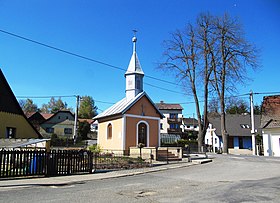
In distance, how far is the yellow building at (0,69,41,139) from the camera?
76.8ft

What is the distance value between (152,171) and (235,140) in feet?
125

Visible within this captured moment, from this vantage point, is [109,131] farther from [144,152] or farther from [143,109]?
[144,152]

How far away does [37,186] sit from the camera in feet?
37.2

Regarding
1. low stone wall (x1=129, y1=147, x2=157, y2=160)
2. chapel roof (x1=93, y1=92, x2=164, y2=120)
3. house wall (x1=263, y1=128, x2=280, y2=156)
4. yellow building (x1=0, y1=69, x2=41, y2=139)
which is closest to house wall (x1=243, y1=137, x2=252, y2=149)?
house wall (x1=263, y1=128, x2=280, y2=156)

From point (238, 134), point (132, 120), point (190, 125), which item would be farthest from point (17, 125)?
point (190, 125)

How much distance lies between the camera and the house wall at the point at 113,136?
25.5 meters

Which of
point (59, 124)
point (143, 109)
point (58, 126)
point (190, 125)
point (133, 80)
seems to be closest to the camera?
point (143, 109)

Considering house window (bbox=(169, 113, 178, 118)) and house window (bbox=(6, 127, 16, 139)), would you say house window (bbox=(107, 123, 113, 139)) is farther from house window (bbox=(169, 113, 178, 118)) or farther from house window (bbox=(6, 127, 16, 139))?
house window (bbox=(169, 113, 178, 118))

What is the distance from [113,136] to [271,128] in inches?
773

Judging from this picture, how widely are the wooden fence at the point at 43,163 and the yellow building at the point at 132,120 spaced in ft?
31.0

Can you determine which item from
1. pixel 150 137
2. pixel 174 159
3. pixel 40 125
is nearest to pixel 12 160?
pixel 174 159

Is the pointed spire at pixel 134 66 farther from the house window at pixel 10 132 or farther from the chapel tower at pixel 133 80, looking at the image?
the house window at pixel 10 132

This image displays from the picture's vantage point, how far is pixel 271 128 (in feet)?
112

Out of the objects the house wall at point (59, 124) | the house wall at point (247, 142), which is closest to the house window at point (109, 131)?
the house wall at point (247, 142)
